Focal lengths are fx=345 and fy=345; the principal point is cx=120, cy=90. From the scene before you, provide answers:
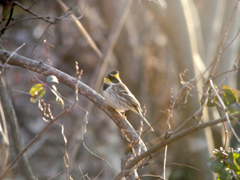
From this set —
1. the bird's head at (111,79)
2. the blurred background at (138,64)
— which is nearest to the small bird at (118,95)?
the bird's head at (111,79)

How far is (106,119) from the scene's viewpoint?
10562 mm

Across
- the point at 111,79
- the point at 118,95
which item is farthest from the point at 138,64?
the point at 118,95

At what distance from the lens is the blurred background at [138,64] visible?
6426mm

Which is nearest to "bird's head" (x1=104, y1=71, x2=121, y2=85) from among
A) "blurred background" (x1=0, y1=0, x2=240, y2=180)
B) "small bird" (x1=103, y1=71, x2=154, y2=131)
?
"small bird" (x1=103, y1=71, x2=154, y2=131)

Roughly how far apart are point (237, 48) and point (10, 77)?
5.77m

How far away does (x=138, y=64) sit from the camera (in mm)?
8328

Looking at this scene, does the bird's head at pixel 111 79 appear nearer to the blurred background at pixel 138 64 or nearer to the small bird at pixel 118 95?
the small bird at pixel 118 95

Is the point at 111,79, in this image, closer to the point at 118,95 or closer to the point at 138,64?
the point at 118,95

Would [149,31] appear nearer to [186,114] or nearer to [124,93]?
[186,114]

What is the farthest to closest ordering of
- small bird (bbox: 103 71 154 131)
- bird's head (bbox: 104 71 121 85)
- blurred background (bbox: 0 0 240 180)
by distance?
blurred background (bbox: 0 0 240 180)
bird's head (bbox: 104 71 121 85)
small bird (bbox: 103 71 154 131)

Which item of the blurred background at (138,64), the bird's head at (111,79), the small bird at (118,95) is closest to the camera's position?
the small bird at (118,95)

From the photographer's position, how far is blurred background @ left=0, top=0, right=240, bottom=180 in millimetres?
6426

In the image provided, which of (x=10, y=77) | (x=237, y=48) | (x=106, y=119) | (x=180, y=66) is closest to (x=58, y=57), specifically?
(x=10, y=77)

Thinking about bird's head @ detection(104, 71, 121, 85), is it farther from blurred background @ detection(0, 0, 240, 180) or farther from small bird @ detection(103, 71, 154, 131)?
blurred background @ detection(0, 0, 240, 180)
